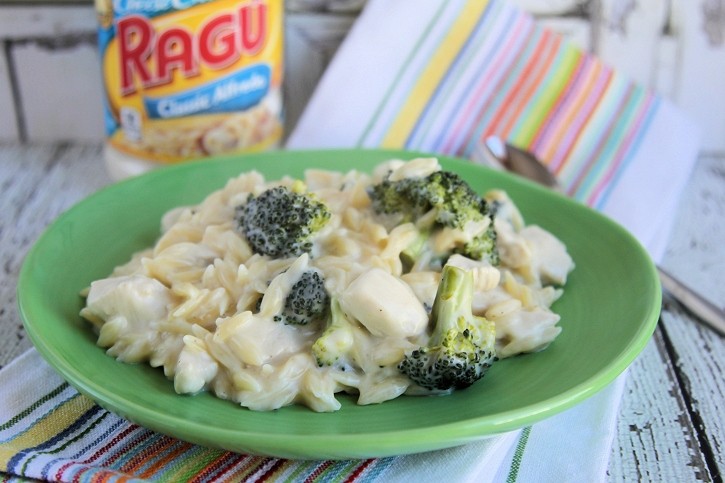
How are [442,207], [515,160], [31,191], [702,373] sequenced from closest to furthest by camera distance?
[442,207]
[702,373]
[515,160]
[31,191]

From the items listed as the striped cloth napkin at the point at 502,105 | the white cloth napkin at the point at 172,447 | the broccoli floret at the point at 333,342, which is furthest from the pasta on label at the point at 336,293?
the striped cloth napkin at the point at 502,105

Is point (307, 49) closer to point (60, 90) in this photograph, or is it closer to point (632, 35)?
point (60, 90)

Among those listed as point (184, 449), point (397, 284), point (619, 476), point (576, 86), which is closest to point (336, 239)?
point (397, 284)

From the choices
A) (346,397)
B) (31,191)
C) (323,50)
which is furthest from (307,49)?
(346,397)

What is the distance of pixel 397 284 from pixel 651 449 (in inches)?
20.7

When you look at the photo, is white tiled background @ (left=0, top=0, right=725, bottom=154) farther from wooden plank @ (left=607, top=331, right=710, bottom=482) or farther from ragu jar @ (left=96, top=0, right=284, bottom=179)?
wooden plank @ (left=607, top=331, right=710, bottom=482)

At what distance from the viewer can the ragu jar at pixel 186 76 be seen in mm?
2260

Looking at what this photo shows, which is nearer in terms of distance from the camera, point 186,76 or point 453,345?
point 453,345

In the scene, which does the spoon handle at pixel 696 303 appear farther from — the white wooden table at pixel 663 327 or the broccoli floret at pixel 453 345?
the broccoli floret at pixel 453 345

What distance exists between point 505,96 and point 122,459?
173cm

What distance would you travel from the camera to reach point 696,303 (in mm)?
1951

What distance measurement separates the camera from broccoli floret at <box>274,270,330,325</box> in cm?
148

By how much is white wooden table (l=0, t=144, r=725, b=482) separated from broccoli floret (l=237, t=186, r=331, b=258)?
568 millimetres

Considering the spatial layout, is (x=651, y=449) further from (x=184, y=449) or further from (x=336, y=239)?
(x=184, y=449)
